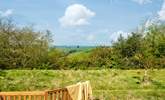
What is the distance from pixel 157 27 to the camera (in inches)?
1188

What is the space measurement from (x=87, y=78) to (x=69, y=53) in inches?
336

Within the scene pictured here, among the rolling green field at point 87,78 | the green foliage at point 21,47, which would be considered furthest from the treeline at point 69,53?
the rolling green field at point 87,78

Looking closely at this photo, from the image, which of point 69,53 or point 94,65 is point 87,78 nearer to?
point 94,65

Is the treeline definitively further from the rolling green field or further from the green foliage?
the rolling green field

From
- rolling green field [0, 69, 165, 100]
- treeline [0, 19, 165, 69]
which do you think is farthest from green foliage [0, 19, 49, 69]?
rolling green field [0, 69, 165, 100]

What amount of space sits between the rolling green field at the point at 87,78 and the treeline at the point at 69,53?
3098 mm

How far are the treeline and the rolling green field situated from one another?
3.10m

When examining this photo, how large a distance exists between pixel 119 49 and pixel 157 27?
5.80m

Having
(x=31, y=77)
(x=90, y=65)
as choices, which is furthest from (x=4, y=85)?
(x=90, y=65)

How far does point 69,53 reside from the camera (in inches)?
1085

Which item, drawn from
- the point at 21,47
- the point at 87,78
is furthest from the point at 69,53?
the point at 87,78

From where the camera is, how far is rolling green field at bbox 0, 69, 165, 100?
18188 mm

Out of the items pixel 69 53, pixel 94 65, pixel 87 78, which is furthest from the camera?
pixel 69 53

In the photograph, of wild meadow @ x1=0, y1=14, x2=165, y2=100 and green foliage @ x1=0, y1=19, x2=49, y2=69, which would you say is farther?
green foliage @ x1=0, y1=19, x2=49, y2=69
